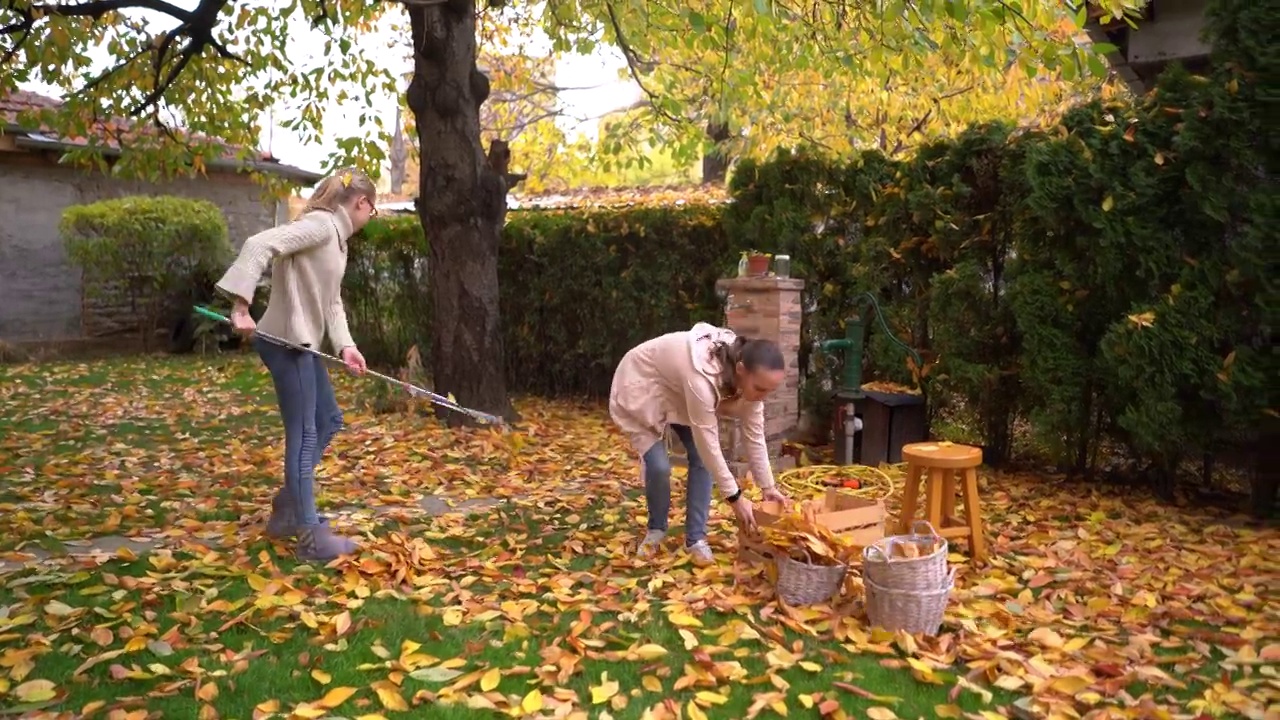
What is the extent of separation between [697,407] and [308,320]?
178 centimetres

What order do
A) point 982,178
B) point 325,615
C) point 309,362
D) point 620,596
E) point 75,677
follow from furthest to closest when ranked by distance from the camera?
point 982,178, point 309,362, point 620,596, point 325,615, point 75,677

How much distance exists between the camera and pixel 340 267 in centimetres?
452

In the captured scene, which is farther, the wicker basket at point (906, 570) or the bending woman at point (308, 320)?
the bending woman at point (308, 320)

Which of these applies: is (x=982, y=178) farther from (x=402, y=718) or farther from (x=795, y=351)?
(x=402, y=718)

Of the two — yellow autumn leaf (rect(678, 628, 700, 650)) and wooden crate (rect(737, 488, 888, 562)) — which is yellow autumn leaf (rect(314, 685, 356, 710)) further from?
wooden crate (rect(737, 488, 888, 562))

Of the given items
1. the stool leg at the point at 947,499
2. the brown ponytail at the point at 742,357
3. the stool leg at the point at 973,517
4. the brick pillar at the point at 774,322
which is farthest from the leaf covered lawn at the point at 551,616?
the brick pillar at the point at 774,322

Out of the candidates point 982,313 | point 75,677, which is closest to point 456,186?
point 982,313

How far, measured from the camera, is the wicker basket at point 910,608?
11.7ft

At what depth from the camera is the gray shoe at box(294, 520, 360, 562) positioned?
14.7 feet

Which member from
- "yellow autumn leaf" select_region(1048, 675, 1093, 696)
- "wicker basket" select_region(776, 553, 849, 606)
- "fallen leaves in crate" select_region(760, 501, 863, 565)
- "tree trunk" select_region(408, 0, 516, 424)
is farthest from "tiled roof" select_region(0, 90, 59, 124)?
"yellow autumn leaf" select_region(1048, 675, 1093, 696)

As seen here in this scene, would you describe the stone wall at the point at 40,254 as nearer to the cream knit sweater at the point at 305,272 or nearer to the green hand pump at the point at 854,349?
the green hand pump at the point at 854,349

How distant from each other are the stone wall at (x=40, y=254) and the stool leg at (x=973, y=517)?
37.3 feet

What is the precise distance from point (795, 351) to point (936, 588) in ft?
10.9

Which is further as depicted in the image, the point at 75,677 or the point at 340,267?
the point at 340,267
